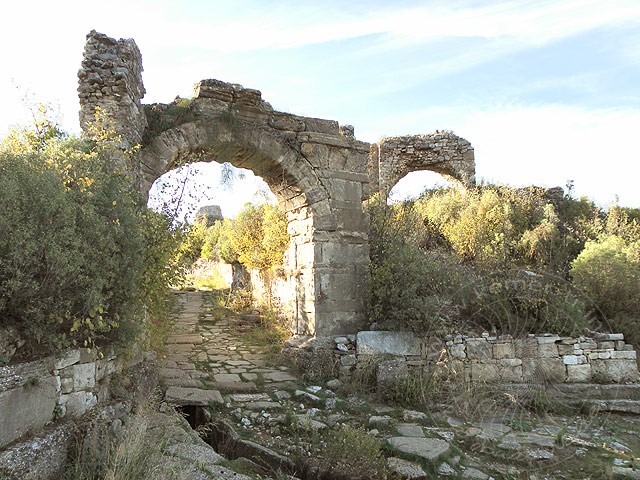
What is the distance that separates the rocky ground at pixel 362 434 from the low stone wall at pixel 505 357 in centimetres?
52

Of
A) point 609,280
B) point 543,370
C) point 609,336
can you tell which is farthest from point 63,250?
point 609,280

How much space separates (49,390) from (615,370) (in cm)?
707

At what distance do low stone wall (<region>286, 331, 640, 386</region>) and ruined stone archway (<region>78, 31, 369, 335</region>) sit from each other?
0.83 m

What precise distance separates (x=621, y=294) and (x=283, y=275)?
6200 millimetres

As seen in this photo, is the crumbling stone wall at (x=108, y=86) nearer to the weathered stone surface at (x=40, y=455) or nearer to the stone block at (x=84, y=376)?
the stone block at (x=84, y=376)

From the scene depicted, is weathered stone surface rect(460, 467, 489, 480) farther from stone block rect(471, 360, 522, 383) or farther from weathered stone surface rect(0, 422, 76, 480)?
weathered stone surface rect(0, 422, 76, 480)

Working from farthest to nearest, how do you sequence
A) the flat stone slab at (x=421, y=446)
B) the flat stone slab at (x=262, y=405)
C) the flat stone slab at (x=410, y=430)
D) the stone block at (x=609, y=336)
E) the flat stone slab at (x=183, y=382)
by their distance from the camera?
the stone block at (x=609, y=336)
the flat stone slab at (x=183, y=382)
the flat stone slab at (x=262, y=405)
the flat stone slab at (x=410, y=430)
the flat stone slab at (x=421, y=446)

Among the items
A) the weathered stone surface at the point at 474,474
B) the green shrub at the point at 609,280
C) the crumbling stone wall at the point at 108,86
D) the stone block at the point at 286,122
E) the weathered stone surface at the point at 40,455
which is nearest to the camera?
the weathered stone surface at the point at 40,455

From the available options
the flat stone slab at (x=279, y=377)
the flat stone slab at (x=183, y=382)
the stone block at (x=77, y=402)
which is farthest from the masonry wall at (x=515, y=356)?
the stone block at (x=77, y=402)

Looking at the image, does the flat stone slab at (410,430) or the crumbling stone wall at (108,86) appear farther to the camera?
the crumbling stone wall at (108,86)

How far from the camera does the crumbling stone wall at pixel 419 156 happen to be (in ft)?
47.4

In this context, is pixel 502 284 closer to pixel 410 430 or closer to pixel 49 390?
pixel 410 430

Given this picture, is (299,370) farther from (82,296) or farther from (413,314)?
(82,296)

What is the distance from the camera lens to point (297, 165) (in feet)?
22.8
